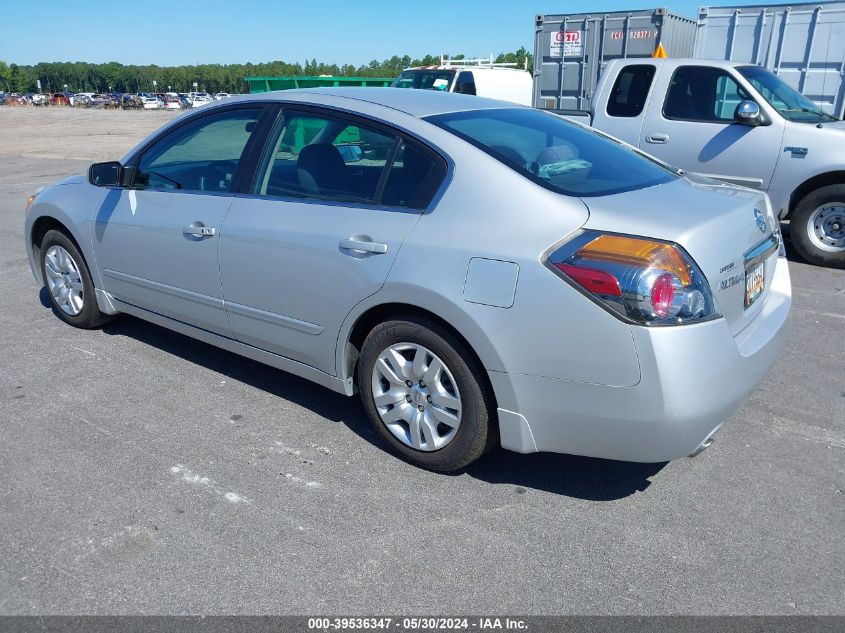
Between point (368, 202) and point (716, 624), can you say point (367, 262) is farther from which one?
point (716, 624)

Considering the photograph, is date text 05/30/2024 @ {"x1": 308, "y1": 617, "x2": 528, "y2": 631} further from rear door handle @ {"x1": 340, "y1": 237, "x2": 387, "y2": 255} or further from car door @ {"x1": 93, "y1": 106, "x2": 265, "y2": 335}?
car door @ {"x1": 93, "y1": 106, "x2": 265, "y2": 335}

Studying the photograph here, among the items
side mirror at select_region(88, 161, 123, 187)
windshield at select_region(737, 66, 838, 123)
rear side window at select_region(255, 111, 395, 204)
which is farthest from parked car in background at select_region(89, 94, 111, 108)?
rear side window at select_region(255, 111, 395, 204)

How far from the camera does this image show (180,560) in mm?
2777

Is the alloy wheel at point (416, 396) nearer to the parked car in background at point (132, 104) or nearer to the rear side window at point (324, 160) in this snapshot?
the rear side window at point (324, 160)

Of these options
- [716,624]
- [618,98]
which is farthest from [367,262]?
[618,98]

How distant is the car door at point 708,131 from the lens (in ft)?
23.3

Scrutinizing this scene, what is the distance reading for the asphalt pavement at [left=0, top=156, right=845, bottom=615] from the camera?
261 cm

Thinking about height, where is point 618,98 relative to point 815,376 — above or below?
above

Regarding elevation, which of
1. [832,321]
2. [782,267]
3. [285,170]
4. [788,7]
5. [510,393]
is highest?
[788,7]

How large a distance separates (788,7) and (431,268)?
10301 millimetres

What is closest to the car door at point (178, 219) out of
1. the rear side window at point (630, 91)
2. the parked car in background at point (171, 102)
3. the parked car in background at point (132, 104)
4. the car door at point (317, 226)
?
the car door at point (317, 226)

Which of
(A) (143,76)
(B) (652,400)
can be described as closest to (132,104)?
(B) (652,400)

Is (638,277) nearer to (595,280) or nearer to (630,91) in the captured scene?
(595,280)

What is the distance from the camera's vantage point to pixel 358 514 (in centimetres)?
308
